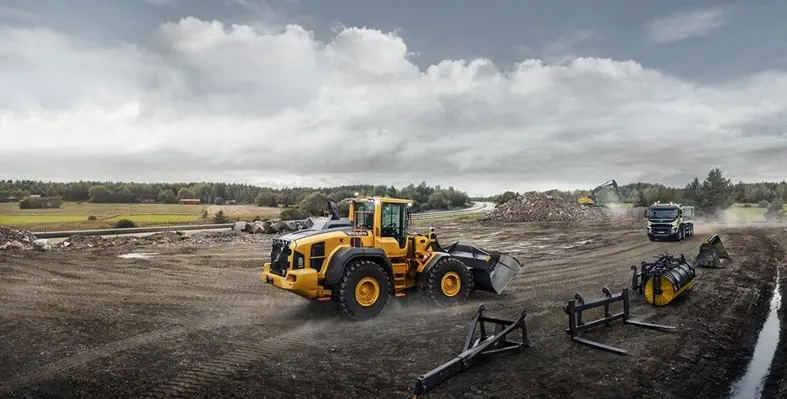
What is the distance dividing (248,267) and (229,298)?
644 cm

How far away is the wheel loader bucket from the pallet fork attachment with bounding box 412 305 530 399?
10.6 feet

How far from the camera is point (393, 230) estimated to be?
1118 cm

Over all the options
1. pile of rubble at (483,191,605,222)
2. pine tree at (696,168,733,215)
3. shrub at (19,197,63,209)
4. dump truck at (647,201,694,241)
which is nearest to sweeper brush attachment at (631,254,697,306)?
dump truck at (647,201,694,241)

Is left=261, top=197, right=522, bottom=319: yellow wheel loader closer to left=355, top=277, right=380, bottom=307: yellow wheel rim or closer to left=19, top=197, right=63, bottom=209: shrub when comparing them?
left=355, top=277, right=380, bottom=307: yellow wheel rim

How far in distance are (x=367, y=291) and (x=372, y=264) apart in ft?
1.93

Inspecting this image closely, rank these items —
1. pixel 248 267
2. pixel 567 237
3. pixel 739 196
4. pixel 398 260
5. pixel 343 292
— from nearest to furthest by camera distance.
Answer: pixel 343 292 < pixel 398 260 < pixel 248 267 < pixel 567 237 < pixel 739 196

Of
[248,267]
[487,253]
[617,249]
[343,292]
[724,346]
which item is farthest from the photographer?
[617,249]

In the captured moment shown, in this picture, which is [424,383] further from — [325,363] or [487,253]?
[487,253]

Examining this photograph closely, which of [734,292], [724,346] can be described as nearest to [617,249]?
[734,292]

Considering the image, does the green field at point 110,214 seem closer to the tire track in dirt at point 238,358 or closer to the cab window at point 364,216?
the cab window at point 364,216

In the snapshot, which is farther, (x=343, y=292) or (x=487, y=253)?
(x=487, y=253)

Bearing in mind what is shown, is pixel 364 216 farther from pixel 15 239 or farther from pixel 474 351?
pixel 15 239

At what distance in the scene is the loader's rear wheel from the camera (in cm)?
991

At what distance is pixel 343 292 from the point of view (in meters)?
9.84
